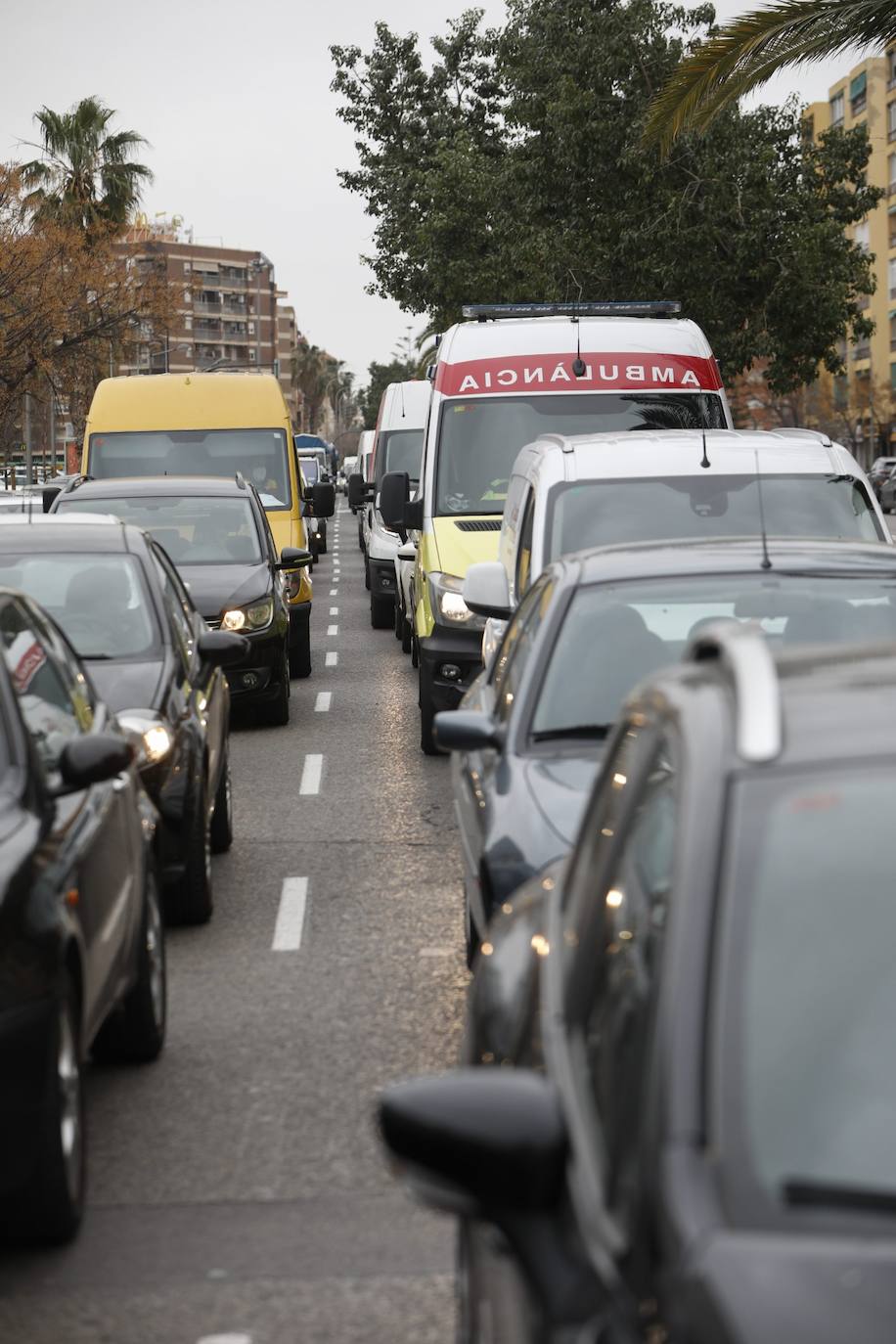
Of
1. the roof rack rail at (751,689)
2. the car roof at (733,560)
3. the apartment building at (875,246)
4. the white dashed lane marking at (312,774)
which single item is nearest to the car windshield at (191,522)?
the white dashed lane marking at (312,774)

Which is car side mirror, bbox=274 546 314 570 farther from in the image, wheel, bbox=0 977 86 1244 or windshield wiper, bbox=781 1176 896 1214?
windshield wiper, bbox=781 1176 896 1214

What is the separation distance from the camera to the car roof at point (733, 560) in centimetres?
664

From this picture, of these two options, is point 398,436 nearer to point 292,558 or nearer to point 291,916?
point 292,558

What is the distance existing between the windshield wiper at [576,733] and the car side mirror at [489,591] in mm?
3070

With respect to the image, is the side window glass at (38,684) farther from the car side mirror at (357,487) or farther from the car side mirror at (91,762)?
the car side mirror at (357,487)

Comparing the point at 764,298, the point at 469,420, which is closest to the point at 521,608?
the point at 469,420

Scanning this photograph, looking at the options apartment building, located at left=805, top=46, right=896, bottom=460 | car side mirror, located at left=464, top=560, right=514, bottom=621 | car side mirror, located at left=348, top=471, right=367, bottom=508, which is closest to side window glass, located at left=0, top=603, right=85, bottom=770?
car side mirror, located at left=464, top=560, right=514, bottom=621

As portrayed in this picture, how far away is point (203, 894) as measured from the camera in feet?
26.9

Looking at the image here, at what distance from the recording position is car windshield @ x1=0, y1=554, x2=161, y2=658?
934 centimetres

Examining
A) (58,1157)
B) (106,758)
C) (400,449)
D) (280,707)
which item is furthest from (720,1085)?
(400,449)

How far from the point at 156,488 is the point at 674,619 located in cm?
899

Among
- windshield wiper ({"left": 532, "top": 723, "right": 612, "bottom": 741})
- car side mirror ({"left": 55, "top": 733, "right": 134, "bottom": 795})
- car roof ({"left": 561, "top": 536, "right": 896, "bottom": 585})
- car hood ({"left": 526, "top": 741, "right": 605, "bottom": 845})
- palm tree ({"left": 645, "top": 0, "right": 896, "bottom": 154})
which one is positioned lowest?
car hood ({"left": 526, "top": 741, "right": 605, "bottom": 845})

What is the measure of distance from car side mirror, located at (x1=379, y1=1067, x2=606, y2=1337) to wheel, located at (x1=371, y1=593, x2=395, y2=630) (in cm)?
2112

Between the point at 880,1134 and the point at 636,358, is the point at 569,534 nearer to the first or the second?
the point at 636,358
